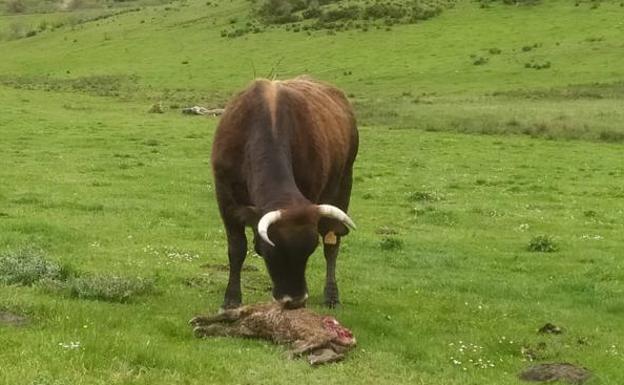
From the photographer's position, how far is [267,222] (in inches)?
366

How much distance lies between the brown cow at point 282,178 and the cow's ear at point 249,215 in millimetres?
15

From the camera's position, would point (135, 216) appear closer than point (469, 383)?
No

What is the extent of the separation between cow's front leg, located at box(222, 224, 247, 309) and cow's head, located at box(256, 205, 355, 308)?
1.94 metres

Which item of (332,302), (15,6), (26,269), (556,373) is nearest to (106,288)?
(26,269)

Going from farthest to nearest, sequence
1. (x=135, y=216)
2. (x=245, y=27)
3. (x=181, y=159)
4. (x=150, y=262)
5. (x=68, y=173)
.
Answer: (x=245, y=27), (x=181, y=159), (x=68, y=173), (x=135, y=216), (x=150, y=262)

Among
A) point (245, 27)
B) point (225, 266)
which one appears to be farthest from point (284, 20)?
point (225, 266)

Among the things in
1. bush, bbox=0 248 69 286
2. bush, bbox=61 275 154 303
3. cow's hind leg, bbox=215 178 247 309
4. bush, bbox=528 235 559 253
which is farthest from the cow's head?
bush, bbox=528 235 559 253

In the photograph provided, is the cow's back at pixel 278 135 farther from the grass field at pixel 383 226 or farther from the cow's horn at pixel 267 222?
the grass field at pixel 383 226

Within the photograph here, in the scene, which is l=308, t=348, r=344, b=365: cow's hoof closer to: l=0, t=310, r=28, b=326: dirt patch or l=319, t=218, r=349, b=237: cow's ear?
l=319, t=218, r=349, b=237: cow's ear

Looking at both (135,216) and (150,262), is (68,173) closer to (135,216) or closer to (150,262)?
(135,216)

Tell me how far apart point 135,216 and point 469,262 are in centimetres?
795

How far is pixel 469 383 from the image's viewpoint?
380 inches

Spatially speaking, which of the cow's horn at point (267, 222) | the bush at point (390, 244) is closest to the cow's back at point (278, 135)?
the cow's horn at point (267, 222)

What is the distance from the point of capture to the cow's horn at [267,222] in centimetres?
916
